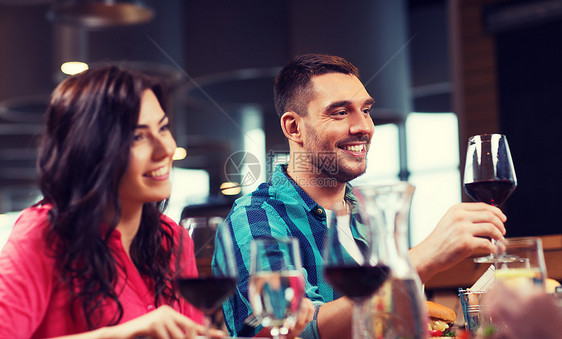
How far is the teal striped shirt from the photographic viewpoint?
1.82 meters

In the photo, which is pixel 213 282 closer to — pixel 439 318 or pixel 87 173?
pixel 87 173

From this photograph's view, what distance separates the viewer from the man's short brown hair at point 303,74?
2.28 metres

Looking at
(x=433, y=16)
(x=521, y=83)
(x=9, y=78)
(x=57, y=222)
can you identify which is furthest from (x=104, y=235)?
(x=433, y=16)

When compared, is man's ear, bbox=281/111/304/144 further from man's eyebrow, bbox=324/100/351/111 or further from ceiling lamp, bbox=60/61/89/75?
ceiling lamp, bbox=60/61/89/75

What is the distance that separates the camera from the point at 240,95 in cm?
737

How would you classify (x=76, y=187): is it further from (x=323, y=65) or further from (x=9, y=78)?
(x=9, y=78)

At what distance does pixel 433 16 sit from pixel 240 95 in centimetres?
257

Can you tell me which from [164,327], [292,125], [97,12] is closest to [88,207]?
[164,327]

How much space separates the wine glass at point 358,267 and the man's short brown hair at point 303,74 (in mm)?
1362

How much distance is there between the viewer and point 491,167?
1403 millimetres

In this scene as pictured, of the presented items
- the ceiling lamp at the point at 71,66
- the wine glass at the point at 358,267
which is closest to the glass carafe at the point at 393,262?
the wine glass at the point at 358,267

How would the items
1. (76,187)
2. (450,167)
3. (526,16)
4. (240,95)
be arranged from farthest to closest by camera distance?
(450,167), (240,95), (526,16), (76,187)

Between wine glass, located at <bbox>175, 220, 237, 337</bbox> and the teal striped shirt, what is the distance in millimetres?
678

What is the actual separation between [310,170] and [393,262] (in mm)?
1273
